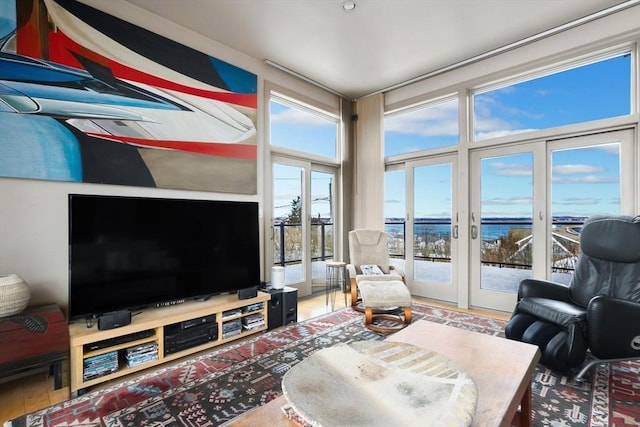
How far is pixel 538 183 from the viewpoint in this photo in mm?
3449

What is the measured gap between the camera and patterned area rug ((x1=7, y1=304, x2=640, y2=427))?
1720 mm

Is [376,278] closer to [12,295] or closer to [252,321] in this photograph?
[252,321]

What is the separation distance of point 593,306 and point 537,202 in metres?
1.63

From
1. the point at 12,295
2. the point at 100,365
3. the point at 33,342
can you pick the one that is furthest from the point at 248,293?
the point at 12,295

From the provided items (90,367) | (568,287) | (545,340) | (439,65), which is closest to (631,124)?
(568,287)

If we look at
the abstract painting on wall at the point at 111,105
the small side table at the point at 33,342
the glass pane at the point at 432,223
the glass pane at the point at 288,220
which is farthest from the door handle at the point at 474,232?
the small side table at the point at 33,342

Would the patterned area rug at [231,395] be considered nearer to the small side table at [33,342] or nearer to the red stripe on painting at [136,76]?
the small side table at [33,342]

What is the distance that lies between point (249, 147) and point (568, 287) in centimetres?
350

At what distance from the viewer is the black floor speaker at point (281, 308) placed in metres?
3.14

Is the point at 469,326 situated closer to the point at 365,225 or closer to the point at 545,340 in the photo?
the point at 545,340

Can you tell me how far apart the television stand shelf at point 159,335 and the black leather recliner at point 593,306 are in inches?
94.3

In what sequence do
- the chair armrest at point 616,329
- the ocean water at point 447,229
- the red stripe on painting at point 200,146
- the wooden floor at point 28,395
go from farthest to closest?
the ocean water at point 447,229 → the red stripe on painting at point 200,146 → the chair armrest at point 616,329 → the wooden floor at point 28,395

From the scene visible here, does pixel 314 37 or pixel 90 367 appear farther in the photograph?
pixel 314 37

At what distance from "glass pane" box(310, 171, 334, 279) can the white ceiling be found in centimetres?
163
